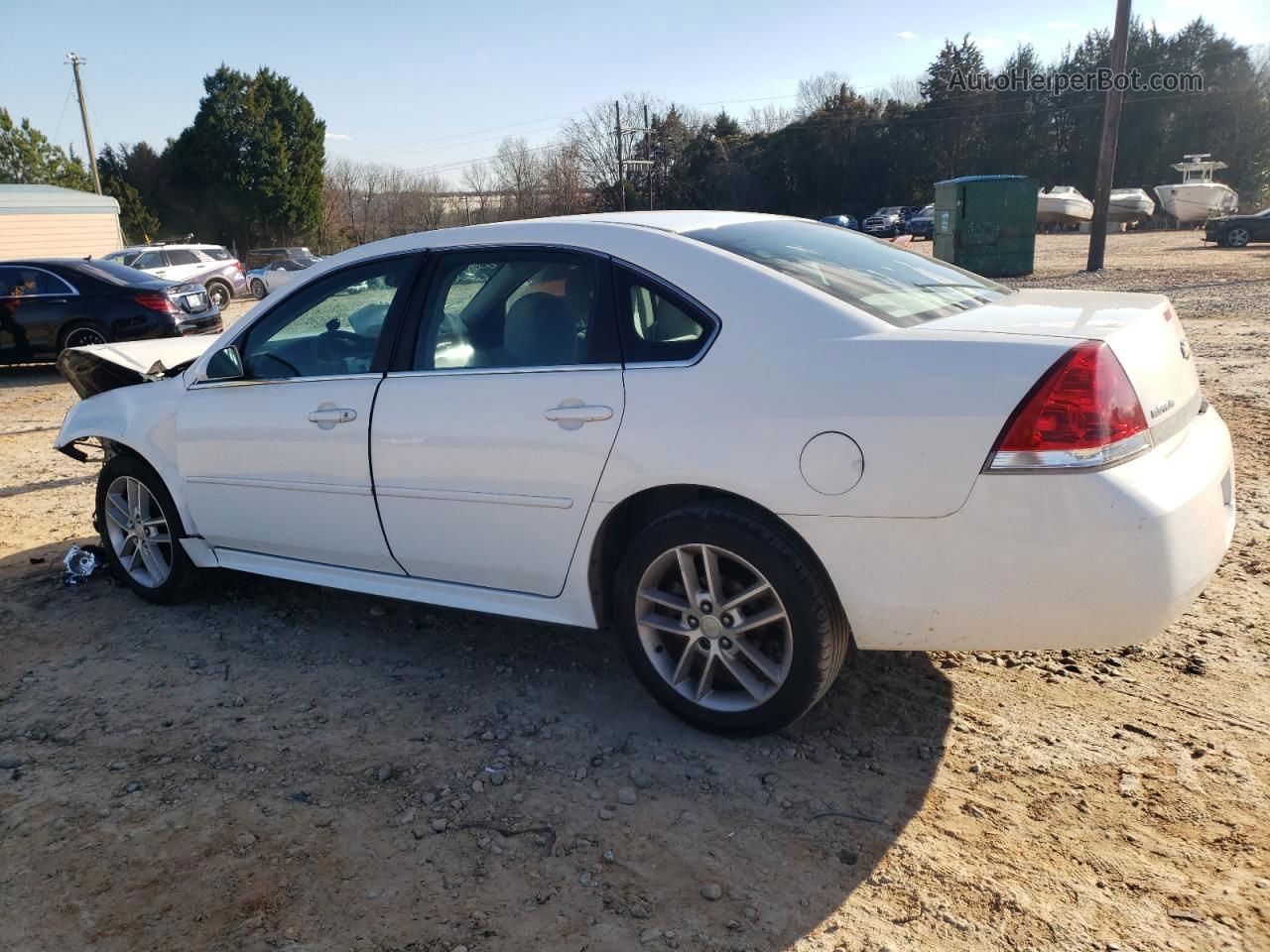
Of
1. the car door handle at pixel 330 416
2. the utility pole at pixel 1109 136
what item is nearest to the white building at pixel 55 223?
the utility pole at pixel 1109 136

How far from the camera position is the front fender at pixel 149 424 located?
4.42 metres

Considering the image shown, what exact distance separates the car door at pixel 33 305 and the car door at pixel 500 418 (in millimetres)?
11268

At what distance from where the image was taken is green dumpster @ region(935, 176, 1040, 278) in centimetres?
2123

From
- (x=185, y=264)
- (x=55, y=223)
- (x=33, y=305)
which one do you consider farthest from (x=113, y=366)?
(x=55, y=223)

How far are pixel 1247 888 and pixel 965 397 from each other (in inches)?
55.6

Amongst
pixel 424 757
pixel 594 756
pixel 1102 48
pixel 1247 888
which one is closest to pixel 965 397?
pixel 1247 888

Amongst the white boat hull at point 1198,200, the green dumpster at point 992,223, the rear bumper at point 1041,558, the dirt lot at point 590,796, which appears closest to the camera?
the dirt lot at point 590,796

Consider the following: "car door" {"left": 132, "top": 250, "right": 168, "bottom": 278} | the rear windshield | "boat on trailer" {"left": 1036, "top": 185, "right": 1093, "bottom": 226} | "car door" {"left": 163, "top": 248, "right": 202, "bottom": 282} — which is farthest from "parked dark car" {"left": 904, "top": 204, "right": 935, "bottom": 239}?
the rear windshield

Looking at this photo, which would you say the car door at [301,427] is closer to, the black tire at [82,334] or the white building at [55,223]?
the black tire at [82,334]

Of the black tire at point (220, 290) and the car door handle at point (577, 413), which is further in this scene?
the black tire at point (220, 290)

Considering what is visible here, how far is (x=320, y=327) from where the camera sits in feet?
13.4

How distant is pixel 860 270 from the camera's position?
3.40m

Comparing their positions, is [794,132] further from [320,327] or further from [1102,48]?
[320,327]

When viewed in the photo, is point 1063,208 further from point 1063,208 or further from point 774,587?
point 774,587
